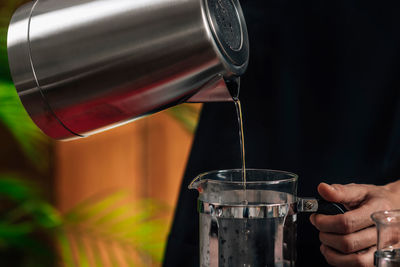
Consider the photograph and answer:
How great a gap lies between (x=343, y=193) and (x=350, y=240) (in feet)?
0.22

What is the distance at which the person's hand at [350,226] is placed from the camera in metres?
0.68

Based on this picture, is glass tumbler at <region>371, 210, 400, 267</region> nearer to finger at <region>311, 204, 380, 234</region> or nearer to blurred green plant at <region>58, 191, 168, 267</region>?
finger at <region>311, 204, 380, 234</region>

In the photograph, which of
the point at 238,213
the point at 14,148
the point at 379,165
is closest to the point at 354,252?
the point at 238,213

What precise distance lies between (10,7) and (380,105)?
1322 millimetres

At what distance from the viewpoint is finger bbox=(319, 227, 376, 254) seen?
27.5 inches

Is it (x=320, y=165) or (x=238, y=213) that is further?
(x=320, y=165)

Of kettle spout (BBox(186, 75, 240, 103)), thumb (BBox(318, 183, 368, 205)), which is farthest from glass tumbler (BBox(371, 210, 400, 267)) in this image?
kettle spout (BBox(186, 75, 240, 103))

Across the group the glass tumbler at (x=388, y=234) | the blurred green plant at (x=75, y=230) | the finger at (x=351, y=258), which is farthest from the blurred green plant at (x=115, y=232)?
the glass tumbler at (x=388, y=234)

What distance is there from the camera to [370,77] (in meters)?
1.11

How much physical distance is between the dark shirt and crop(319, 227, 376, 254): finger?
0.35 metres

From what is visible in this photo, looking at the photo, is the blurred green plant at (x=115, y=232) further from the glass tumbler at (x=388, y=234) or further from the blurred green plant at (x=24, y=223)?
the glass tumbler at (x=388, y=234)

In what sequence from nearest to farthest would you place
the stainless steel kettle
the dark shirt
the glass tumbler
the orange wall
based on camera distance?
the glass tumbler
the stainless steel kettle
the dark shirt
the orange wall

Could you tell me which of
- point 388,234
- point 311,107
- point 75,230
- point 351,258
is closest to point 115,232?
point 75,230

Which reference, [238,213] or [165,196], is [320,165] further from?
[165,196]
